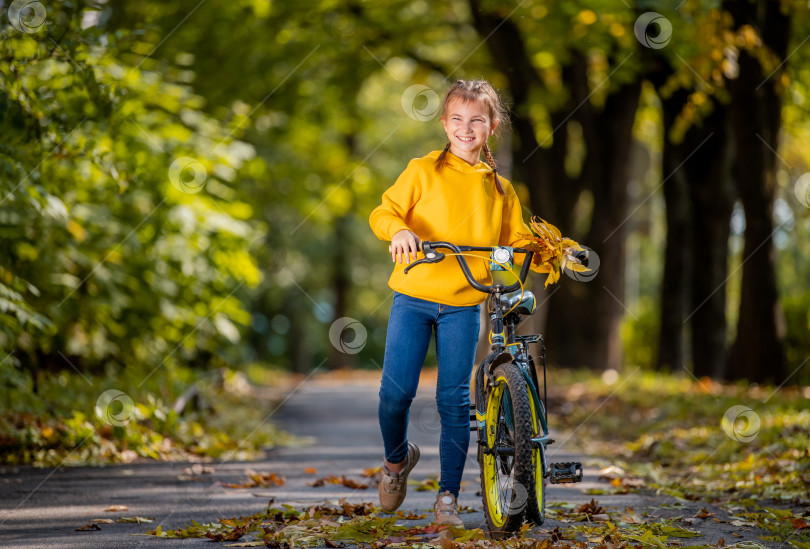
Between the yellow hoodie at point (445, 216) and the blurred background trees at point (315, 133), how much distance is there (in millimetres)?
610

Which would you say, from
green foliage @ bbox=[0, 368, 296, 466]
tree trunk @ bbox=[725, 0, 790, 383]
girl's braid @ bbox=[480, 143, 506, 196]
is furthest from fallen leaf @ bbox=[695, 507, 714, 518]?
tree trunk @ bbox=[725, 0, 790, 383]

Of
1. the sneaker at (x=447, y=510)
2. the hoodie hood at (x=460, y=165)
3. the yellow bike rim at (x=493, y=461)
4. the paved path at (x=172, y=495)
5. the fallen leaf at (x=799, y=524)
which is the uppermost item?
the hoodie hood at (x=460, y=165)

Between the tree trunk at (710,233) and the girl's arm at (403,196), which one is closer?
the girl's arm at (403,196)

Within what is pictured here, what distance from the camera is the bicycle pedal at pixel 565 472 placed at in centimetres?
428

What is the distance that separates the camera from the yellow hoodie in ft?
15.1

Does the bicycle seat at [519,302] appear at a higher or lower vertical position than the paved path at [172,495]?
higher

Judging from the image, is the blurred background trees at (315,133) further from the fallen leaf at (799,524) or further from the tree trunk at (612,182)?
the fallen leaf at (799,524)

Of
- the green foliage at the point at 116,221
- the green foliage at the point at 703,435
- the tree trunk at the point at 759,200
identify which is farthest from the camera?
the tree trunk at the point at 759,200

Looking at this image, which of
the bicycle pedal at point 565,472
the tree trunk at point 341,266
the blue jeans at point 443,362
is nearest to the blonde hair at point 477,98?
the blue jeans at point 443,362

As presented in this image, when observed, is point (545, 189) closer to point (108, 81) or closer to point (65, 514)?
point (108, 81)

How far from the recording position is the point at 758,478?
6426mm

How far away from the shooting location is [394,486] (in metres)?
4.87

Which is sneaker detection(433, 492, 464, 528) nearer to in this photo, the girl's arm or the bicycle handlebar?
the bicycle handlebar

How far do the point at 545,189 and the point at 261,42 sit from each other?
198 inches
